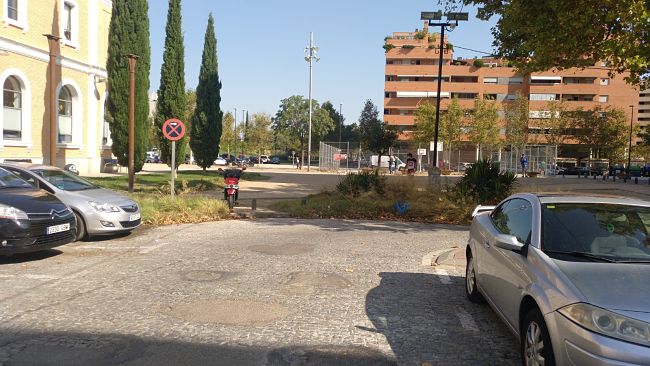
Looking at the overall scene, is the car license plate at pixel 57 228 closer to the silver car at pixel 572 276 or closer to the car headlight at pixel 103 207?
the car headlight at pixel 103 207

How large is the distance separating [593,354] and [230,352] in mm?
2727

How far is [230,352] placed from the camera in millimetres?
4312

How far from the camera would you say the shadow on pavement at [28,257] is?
779 centimetres

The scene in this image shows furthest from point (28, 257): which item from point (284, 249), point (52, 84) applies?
point (52, 84)

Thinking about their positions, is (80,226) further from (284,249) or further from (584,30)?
(584,30)

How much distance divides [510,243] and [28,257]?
729 centimetres

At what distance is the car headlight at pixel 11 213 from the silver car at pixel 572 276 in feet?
20.8

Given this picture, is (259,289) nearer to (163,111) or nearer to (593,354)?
(593,354)

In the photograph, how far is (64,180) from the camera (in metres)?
10.1

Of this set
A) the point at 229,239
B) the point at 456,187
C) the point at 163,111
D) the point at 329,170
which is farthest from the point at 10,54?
the point at 329,170

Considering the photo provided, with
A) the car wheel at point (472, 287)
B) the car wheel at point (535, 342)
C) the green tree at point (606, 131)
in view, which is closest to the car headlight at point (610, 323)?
the car wheel at point (535, 342)

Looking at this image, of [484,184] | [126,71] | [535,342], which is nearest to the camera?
[535,342]

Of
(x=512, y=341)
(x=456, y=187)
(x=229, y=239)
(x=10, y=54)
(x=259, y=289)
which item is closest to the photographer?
(x=512, y=341)

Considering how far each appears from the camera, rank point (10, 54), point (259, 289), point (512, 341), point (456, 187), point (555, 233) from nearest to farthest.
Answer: point (555, 233) < point (512, 341) < point (259, 289) < point (456, 187) < point (10, 54)
